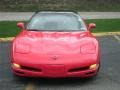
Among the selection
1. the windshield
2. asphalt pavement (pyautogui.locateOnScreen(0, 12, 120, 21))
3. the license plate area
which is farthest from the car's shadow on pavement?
asphalt pavement (pyautogui.locateOnScreen(0, 12, 120, 21))

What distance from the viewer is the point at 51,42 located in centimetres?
908

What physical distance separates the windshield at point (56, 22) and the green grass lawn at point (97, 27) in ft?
14.6

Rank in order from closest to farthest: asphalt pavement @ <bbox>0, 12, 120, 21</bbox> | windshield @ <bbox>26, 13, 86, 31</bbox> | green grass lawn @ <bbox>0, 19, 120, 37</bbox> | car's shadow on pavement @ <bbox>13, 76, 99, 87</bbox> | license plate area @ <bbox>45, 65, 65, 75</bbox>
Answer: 1. license plate area @ <bbox>45, 65, 65, 75</bbox>
2. car's shadow on pavement @ <bbox>13, 76, 99, 87</bbox>
3. windshield @ <bbox>26, 13, 86, 31</bbox>
4. green grass lawn @ <bbox>0, 19, 120, 37</bbox>
5. asphalt pavement @ <bbox>0, 12, 120, 21</bbox>

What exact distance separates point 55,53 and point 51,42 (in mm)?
484

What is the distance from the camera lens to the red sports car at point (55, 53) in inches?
331

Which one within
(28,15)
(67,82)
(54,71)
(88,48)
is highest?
(88,48)

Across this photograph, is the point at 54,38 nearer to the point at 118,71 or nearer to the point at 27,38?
the point at 27,38

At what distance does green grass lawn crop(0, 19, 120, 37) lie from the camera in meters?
15.3

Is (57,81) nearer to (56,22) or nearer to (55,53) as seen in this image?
(55,53)

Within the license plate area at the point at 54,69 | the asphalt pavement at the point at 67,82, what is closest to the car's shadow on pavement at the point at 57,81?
the asphalt pavement at the point at 67,82

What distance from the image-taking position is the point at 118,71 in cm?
970

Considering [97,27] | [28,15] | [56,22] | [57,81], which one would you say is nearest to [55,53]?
[57,81]

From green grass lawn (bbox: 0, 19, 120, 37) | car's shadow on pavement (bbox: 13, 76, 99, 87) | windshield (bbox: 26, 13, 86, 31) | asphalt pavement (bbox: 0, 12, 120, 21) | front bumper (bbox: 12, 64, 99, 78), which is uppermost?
windshield (bbox: 26, 13, 86, 31)

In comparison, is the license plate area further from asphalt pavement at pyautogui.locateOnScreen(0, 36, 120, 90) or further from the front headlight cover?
the front headlight cover
